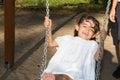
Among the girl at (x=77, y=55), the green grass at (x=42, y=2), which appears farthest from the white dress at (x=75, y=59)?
the green grass at (x=42, y=2)

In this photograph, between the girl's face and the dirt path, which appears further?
the dirt path

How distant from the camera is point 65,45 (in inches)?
148

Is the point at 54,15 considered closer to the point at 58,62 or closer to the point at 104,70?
the point at 104,70

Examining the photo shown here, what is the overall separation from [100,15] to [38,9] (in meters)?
1.27

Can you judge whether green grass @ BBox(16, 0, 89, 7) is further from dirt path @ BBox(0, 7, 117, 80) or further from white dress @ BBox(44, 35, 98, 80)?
white dress @ BBox(44, 35, 98, 80)

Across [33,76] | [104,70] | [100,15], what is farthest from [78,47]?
[100,15]

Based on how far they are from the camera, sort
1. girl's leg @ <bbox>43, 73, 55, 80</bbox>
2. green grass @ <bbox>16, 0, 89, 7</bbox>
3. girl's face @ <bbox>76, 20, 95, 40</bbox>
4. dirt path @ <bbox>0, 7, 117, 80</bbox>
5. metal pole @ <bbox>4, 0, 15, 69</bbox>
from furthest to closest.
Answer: green grass @ <bbox>16, 0, 89, 7</bbox>
dirt path @ <bbox>0, 7, 117, 80</bbox>
metal pole @ <bbox>4, 0, 15, 69</bbox>
girl's face @ <bbox>76, 20, 95, 40</bbox>
girl's leg @ <bbox>43, 73, 55, 80</bbox>

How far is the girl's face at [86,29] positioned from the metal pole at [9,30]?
134cm

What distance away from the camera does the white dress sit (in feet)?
11.8

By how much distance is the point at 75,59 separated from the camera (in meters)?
3.65

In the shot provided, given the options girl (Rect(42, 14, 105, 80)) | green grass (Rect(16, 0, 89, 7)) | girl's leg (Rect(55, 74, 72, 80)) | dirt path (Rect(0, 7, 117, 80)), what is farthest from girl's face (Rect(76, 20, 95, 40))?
green grass (Rect(16, 0, 89, 7))

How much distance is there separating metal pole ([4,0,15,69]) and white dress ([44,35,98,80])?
1235mm

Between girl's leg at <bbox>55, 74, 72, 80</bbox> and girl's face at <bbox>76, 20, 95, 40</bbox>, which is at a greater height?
girl's face at <bbox>76, 20, 95, 40</bbox>

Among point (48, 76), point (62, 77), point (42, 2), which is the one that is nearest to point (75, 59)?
point (62, 77)
